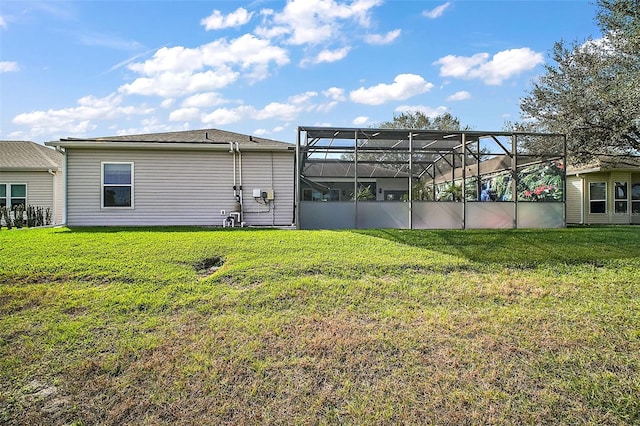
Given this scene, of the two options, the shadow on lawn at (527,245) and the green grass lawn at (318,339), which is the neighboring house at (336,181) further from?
the green grass lawn at (318,339)

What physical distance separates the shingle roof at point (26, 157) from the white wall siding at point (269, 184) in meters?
9.57

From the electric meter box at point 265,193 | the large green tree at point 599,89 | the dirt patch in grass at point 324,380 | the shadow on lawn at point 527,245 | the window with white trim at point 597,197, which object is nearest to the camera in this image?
the dirt patch in grass at point 324,380

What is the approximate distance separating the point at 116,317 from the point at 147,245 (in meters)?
3.17

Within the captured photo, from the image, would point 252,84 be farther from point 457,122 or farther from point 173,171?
point 457,122

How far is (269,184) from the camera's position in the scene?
11.1 metres

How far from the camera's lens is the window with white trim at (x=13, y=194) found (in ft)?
49.6

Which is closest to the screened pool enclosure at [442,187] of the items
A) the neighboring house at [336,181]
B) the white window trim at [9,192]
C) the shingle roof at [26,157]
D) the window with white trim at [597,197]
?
the neighboring house at [336,181]

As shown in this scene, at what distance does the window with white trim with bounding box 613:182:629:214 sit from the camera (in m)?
15.3

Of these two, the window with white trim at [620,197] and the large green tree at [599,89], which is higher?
the large green tree at [599,89]

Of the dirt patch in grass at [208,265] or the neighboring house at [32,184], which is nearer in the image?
the dirt patch in grass at [208,265]

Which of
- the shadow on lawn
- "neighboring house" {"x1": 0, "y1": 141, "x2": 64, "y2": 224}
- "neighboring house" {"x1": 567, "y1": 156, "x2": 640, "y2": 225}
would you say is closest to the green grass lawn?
the shadow on lawn

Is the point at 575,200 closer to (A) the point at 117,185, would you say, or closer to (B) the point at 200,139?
(B) the point at 200,139

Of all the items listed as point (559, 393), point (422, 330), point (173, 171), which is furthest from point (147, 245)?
point (559, 393)

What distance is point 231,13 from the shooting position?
8930 mm
